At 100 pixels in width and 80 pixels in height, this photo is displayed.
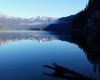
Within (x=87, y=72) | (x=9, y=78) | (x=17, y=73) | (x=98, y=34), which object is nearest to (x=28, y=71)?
(x=17, y=73)

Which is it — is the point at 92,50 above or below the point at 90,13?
below

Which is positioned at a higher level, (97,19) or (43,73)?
(97,19)

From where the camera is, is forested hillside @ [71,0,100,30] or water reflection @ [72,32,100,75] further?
forested hillside @ [71,0,100,30]

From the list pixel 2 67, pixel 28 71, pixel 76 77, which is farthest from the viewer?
pixel 2 67

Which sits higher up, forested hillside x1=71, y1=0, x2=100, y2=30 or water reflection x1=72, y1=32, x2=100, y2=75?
forested hillside x1=71, y1=0, x2=100, y2=30

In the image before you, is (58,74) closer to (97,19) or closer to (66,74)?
(66,74)

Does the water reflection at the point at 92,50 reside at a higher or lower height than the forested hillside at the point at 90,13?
lower

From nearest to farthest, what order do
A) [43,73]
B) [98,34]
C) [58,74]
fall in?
[58,74]
[43,73]
[98,34]

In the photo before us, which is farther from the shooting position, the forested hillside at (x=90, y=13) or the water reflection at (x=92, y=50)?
the forested hillside at (x=90, y=13)

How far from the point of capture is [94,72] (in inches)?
1090

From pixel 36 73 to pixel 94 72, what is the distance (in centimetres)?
774

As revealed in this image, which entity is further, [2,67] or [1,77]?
[2,67]

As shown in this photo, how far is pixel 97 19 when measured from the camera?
9662 centimetres

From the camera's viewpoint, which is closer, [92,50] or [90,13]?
[92,50]
